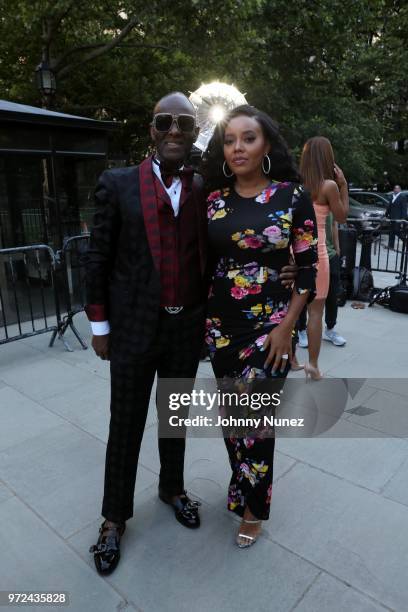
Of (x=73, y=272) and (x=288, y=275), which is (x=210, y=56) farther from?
(x=288, y=275)

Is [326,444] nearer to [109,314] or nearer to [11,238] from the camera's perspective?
[109,314]

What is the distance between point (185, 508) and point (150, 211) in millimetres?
1553

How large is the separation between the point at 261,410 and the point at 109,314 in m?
0.82

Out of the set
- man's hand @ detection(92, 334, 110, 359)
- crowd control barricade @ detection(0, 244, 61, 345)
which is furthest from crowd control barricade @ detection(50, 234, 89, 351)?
man's hand @ detection(92, 334, 110, 359)

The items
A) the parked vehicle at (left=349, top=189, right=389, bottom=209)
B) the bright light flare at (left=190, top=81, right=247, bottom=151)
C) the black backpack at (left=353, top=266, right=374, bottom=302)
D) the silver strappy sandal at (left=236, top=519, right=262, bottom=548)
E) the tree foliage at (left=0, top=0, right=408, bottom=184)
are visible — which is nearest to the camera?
the silver strappy sandal at (left=236, top=519, right=262, bottom=548)

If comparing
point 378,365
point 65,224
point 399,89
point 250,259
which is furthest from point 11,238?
point 399,89

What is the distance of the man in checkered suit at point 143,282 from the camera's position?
1988 millimetres

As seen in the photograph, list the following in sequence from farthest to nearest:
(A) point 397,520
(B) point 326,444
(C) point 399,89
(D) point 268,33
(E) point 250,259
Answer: (C) point 399,89, (D) point 268,33, (B) point 326,444, (A) point 397,520, (E) point 250,259

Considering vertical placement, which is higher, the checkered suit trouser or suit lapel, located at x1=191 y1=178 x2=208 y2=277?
suit lapel, located at x1=191 y1=178 x2=208 y2=277

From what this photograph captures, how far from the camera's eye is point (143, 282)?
6.68 feet

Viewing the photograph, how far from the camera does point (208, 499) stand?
2672 mm

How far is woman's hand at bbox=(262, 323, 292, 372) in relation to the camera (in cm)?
209

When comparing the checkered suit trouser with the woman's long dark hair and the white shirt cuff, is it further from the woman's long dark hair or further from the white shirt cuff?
the woman's long dark hair

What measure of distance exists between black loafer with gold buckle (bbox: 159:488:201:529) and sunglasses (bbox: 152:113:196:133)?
1855mm
